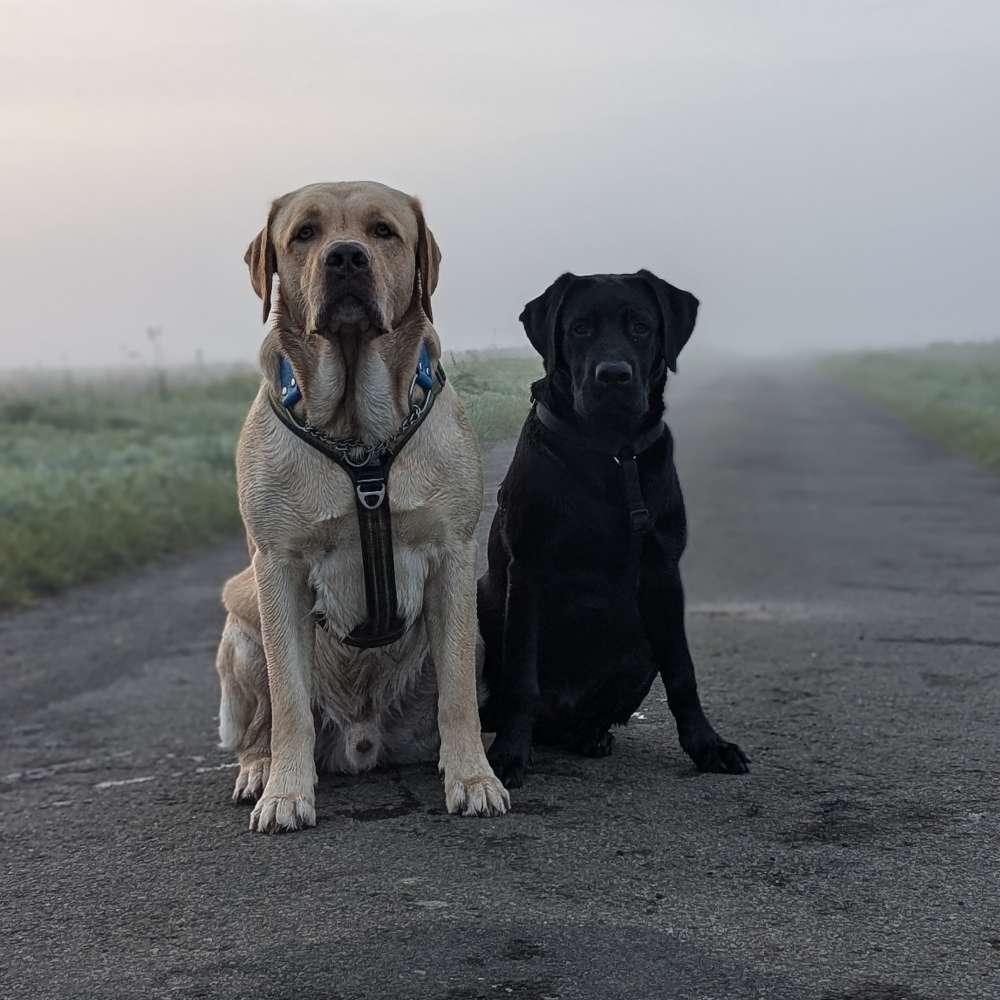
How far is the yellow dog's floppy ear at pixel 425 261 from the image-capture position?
4.55 meters

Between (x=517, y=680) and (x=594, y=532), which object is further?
(x=517, y=680)

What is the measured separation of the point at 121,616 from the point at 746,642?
16.5 feet

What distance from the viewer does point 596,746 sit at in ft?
16.8

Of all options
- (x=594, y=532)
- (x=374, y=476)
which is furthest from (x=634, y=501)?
(x=374, y=476)

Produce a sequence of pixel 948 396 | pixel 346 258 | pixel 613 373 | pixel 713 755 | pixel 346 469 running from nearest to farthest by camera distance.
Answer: pixel 346 258 → pixel 346 469 → pixel 613 373 → pixel 713 755 → pixel 948 396

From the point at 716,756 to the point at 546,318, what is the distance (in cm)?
145

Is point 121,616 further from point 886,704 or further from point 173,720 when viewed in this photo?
point 886,704

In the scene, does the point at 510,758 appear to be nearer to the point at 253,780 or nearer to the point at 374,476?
the point at 253,780

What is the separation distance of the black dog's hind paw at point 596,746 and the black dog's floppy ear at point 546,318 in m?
1.21

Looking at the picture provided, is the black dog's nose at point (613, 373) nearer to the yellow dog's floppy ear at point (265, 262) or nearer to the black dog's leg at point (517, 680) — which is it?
the black dog's leg at point (517, 680)

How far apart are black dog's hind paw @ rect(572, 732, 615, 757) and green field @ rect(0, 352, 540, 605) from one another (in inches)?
40.7

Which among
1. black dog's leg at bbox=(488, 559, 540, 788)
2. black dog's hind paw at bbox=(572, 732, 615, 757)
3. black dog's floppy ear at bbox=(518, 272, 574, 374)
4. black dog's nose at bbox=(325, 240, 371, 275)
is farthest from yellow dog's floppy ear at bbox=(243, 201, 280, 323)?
black dog's hind paw at bbox=(572, 732, 615, 757)

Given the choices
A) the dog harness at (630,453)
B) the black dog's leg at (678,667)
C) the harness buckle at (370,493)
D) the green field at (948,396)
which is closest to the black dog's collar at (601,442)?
the dog harness at (630,453)

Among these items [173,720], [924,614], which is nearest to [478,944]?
[173,720]
